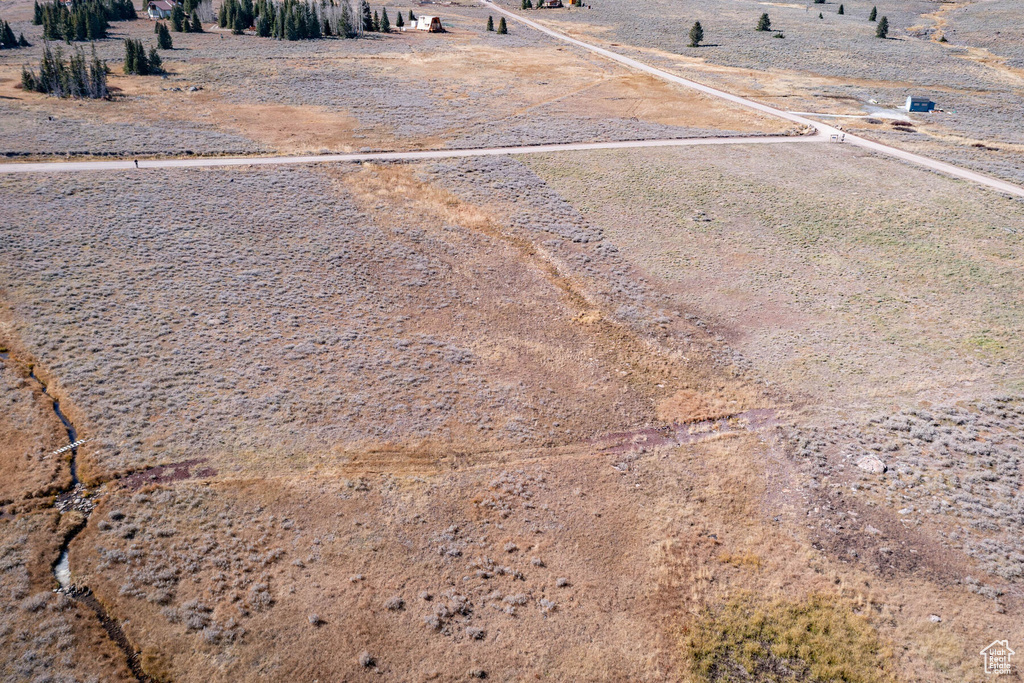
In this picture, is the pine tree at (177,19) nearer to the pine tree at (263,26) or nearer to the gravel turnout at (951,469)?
the pine tree at (263,26)

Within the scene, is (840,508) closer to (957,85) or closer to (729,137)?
(729,137)

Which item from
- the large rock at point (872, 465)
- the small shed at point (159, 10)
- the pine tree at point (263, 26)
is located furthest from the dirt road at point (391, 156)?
the small shed at point (159, 10)

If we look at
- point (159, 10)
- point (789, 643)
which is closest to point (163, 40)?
point (159, 10)

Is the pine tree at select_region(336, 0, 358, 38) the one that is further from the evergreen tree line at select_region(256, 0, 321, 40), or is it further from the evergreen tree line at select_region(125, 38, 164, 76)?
the evergreen tree line at select_region(125, 38, 164, 76)

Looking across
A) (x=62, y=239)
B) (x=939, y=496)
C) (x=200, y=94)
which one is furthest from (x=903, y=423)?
(x=200, y=94)

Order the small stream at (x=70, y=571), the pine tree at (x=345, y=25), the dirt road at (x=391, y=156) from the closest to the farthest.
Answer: the small stream at (x=70, y=571) < the dirt road at (x=391, y=156) < the pine tree at (x=345, y=25)

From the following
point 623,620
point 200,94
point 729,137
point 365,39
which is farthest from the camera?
point 365,39
